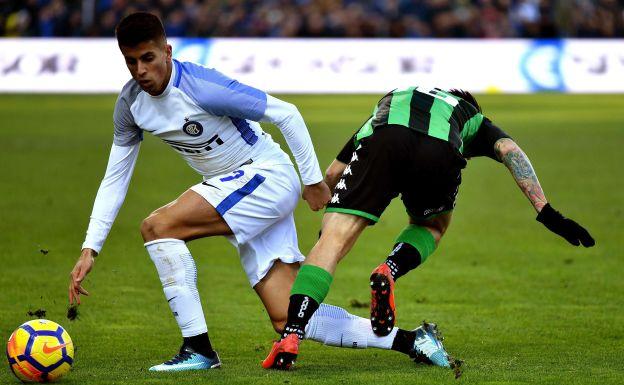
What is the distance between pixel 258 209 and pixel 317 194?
354 mm

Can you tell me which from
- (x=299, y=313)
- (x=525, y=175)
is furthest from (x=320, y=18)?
(x=299, y=313)

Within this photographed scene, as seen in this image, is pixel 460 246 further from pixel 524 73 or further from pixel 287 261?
pixel 524 73

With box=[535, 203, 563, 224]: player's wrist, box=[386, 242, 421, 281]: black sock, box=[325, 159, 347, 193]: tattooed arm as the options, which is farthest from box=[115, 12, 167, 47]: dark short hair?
box=[535, 203, 563, 224]: player's wrist

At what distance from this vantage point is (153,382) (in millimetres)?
5738

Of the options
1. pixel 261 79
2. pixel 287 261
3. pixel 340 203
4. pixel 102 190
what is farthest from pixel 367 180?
pixel 261 79

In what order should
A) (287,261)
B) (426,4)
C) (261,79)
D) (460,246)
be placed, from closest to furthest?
1. (287,261)
2. (460,246)
3. (261,79)
4. (426,4)

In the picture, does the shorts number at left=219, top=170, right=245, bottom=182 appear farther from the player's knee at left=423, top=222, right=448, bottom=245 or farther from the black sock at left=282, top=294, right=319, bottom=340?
the player's knee at left=423, top=222, right=448, bottom=245

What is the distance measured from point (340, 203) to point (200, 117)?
2.91 ft

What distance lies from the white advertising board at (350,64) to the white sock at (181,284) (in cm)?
2211

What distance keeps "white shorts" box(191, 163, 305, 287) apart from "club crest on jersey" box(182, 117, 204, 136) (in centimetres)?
27

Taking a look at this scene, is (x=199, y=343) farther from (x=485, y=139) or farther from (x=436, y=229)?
(x=485, y=139)

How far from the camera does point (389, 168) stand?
20.1ft

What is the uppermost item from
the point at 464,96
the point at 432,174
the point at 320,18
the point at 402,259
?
the point at 320,18

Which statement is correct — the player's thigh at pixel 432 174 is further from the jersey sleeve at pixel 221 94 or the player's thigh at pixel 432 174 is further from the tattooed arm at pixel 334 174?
the jersey sleeve at pixel 221 94
